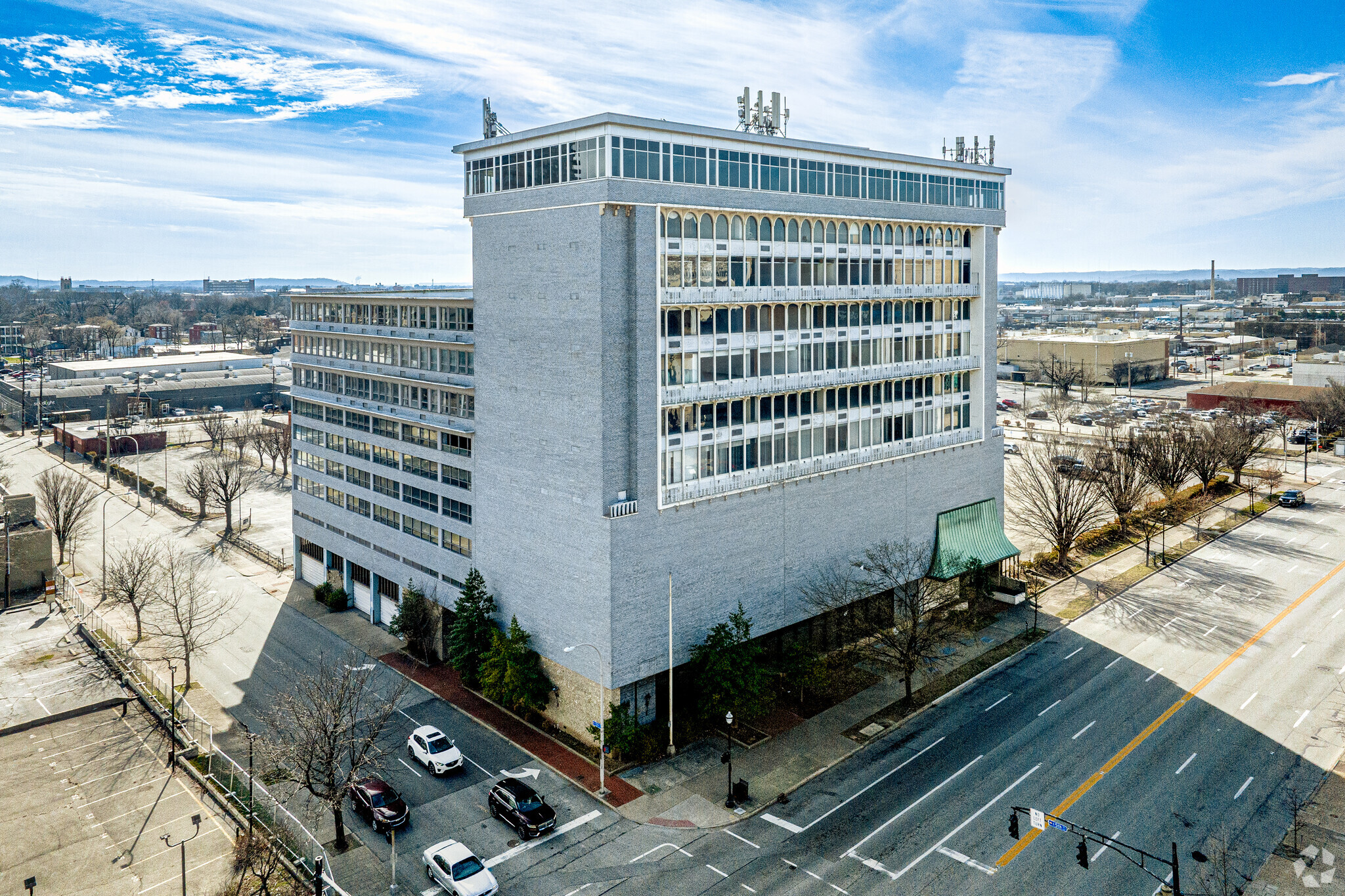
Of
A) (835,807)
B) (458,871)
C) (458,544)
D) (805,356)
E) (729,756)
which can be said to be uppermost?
(805,356)

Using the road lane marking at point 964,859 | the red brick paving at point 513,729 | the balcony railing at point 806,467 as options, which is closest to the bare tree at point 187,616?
the red brick paving at point 513,729

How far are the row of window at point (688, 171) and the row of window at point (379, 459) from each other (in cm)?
1690

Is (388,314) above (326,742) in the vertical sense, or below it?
above

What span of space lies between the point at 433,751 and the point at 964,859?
2442 cm

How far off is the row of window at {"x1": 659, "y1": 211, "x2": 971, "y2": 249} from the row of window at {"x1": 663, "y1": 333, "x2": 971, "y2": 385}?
19.9 feet

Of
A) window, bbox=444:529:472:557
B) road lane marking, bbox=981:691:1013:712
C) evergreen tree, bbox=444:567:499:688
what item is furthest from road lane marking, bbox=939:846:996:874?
window, bbox=444:529:472:557

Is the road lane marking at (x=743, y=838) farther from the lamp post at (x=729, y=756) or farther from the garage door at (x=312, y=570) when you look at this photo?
the garage door at (x=312, y=570)

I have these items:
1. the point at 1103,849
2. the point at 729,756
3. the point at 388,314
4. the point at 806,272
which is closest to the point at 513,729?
the point at 729,756

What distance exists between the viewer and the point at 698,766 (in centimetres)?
4184

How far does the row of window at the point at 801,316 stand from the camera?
1788 inches

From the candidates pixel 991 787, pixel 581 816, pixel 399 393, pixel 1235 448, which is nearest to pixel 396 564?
pixel 399 393

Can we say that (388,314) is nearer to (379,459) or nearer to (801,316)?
(379,459)

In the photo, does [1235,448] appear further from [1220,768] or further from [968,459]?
[1220,768]

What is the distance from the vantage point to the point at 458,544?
174 feet
